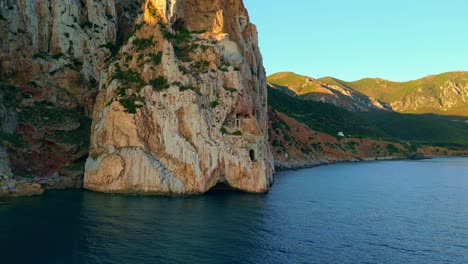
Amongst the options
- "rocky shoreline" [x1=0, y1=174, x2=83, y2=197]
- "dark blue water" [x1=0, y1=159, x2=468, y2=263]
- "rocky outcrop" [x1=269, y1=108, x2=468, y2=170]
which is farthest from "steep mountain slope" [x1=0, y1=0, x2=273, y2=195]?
"rocky outcrop" [x1=269, y1=108, x2=468, y2=170]

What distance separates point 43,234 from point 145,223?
1222 cm

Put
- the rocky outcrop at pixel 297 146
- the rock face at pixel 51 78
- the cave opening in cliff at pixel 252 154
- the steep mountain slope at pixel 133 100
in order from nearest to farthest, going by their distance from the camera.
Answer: the steep mountain slope at pixel 133 100
the cave opening in cliff at pixel 252 154
the rock face at pixel 51 78
the rocky outcrop at pixel 297 146

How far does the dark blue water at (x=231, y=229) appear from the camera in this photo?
39.7 m

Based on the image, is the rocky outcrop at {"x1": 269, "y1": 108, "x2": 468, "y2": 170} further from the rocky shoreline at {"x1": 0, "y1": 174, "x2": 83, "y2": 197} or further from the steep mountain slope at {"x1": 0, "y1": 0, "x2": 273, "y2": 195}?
the rocky shoreline at {"x1": 0, "y1": 174, "x2": 83, "y2": 197}

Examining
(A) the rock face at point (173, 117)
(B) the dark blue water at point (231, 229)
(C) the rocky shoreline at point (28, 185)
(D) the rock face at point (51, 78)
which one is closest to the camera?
(B) the dark blue water at point (231, 229)

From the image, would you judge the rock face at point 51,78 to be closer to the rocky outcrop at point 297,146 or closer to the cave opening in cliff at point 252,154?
the cave opening in cliff at point 252,154

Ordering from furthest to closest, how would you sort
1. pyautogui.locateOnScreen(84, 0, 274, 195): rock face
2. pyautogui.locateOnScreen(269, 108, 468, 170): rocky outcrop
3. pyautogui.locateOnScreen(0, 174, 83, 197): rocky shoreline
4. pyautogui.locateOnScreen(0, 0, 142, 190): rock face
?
1. pyautogui.locateOnScreen(269, 108, 468, 170): rocky outcrop
2. pyautogui.locateOnScreen(0, 0, 142, 190): rock face
3. pyautogui.locateOnScreen(84, 0, 274, 195): rock face
4. pyautogui.locateOnScreen(0, 174, 83, 197): rocky shoreline

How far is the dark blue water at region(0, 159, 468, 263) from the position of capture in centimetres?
3972

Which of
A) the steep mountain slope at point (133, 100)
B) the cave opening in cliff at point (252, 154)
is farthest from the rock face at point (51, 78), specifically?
the cave opening in cliff at point (252, 154)

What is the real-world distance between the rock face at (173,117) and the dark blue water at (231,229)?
15.4ft

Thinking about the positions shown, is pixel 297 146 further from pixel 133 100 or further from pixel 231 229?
pixel 231 229

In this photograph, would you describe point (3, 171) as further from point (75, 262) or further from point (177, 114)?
point (75, 262)

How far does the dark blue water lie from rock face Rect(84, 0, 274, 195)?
15.4 ft

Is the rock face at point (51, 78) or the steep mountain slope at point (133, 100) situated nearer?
the steep mountain slope at point (133, 100)
